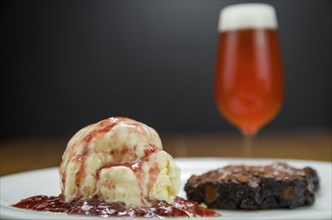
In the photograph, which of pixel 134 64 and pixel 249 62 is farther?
pixel 134 64

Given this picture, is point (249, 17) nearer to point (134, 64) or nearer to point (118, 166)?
point (118, 166)

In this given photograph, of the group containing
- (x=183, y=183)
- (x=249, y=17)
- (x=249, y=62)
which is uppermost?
(x=249, y=17)

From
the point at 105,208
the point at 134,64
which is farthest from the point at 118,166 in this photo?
the point at 134,64

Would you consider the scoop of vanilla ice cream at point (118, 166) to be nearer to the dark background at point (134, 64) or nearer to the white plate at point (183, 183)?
the white plate at point (183, 183)

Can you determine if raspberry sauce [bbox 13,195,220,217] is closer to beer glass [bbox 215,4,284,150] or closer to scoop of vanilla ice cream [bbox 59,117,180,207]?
scoop of vanilla ice cream [bbox 59,117,180,207]

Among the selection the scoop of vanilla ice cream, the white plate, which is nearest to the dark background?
the white plate
